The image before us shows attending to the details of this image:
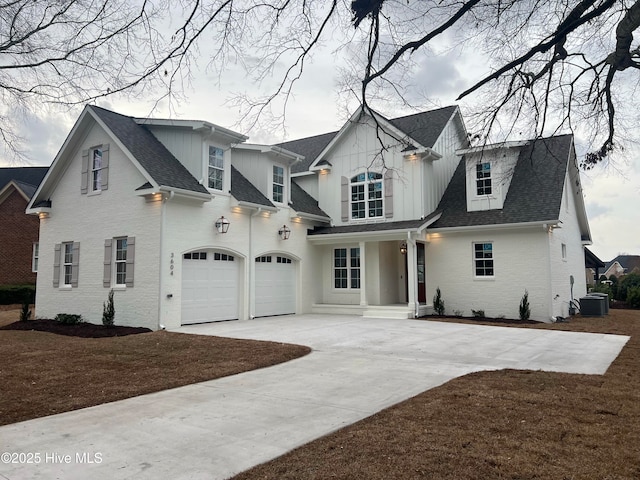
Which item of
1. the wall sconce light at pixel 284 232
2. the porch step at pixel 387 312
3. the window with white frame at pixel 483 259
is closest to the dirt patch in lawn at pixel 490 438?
the porch step at pixel 387 312

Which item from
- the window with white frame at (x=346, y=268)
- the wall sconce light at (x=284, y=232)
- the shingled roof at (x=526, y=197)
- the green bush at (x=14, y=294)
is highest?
the shingled roof at (x=526, y=197)

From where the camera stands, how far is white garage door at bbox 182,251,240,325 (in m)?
14.3

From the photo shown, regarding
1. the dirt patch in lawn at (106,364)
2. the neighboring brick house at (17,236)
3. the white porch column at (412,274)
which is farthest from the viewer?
the neighboring brick house at (17,236)

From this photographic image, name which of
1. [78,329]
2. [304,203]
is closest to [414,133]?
[304,203]

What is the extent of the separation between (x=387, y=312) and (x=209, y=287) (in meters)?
6.44

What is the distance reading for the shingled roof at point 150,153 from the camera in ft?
45.1

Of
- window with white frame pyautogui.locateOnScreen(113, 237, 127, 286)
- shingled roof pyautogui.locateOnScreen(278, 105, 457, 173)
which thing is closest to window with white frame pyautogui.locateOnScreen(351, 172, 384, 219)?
shingled roof pyautogui.locateOnScreen(278, 105, 457, 173)

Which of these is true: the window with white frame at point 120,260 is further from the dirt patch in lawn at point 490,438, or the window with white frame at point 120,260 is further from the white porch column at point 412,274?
the dirt patch in lawn at point 490,438

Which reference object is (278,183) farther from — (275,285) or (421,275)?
(421,275)

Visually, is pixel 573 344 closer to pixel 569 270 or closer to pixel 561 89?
pixel 561 89

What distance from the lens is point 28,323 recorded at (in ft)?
49.1

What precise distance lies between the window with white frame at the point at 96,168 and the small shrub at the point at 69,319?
4124 mm

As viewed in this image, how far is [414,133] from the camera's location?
760 inches

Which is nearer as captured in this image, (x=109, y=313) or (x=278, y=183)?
(x=109, y=313)
